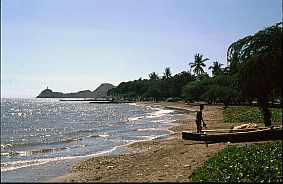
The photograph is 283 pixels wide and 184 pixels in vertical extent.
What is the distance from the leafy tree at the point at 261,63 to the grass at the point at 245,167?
590 cm

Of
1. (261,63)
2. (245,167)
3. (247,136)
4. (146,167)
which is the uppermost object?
(261,63)

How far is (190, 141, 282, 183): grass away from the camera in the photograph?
36.4 feet

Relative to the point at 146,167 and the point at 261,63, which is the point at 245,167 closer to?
the point at 146,167

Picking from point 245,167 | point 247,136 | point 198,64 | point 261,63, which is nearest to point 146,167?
point 245,167

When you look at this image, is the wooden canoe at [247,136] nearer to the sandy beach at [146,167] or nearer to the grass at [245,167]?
the sandy beach at [146,167]

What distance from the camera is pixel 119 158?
19.7 metres

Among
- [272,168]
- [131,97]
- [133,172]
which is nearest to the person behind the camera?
[272,168]

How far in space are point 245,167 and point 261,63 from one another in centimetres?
918

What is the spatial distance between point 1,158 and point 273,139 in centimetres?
1546

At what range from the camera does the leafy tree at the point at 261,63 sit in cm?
1936

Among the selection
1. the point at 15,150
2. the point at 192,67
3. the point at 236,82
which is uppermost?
the point at 192,67

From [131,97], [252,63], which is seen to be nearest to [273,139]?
[252,63]

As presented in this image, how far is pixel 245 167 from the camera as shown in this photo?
1209 centimetres

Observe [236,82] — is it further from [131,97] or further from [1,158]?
[131,97]
